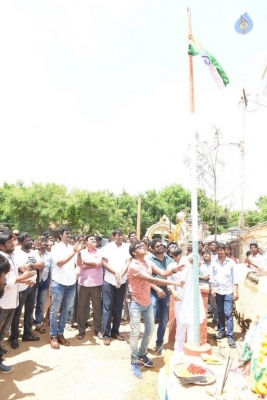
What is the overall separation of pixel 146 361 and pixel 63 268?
6.94 ft

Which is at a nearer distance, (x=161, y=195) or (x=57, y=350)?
(x=57, y=350)

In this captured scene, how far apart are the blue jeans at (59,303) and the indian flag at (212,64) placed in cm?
444

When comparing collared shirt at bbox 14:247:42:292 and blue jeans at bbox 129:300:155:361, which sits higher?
collared shirt at bbox 14:247:42:292

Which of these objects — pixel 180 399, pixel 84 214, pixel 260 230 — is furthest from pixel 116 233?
pixel 84 214

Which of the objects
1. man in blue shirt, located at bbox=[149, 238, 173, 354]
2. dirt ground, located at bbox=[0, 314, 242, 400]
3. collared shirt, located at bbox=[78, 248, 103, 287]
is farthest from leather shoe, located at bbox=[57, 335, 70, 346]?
man in blue shirt, located at bbox=[149, 238, 173, 354]

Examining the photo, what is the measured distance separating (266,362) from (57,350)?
3.73 metres

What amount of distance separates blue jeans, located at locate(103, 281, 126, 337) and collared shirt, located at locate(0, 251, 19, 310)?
1.90 metres

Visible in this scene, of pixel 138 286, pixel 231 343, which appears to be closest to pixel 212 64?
pixel 138 286

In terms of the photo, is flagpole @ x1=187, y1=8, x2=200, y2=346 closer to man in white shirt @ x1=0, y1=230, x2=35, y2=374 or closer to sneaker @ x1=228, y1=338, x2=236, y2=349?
sneaker @ x1=228, y1=338, x2=236, y2=349

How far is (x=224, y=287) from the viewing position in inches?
245

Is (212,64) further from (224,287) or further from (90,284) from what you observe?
(90,284)

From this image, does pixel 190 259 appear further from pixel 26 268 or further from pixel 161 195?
pixel 161 195

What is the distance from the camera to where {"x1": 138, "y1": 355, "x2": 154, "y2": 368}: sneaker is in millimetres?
4878

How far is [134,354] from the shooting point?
464cm
